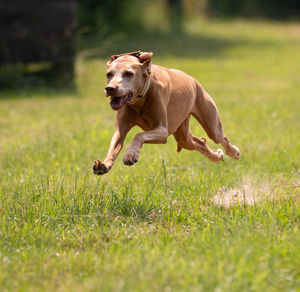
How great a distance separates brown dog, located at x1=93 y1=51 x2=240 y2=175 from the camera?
12.8 feet

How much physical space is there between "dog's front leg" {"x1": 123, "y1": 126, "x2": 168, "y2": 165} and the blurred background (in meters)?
1.56

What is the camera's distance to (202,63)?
18.0 meters

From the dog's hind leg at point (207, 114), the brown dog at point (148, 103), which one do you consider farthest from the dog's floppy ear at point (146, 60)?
the dog's hind leg at point (207, 114)

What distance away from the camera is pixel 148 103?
4270 millimetres

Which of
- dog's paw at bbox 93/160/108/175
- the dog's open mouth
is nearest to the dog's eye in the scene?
the dog's open mouth

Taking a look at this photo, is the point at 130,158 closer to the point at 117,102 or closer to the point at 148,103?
the point at 117,102

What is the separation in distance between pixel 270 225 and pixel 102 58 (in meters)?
15.3

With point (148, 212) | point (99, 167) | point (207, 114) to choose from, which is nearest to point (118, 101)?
point (99, 167)

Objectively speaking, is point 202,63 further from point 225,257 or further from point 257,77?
point 225,257

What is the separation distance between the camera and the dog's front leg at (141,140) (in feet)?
12.7

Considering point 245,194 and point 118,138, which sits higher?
point 118,138

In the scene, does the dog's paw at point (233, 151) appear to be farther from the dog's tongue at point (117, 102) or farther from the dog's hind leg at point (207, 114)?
the dog's tongue at point (117, 102)

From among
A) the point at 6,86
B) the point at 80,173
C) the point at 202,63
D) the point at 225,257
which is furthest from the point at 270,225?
the point at 202,63

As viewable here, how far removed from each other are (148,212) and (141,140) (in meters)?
0.70
